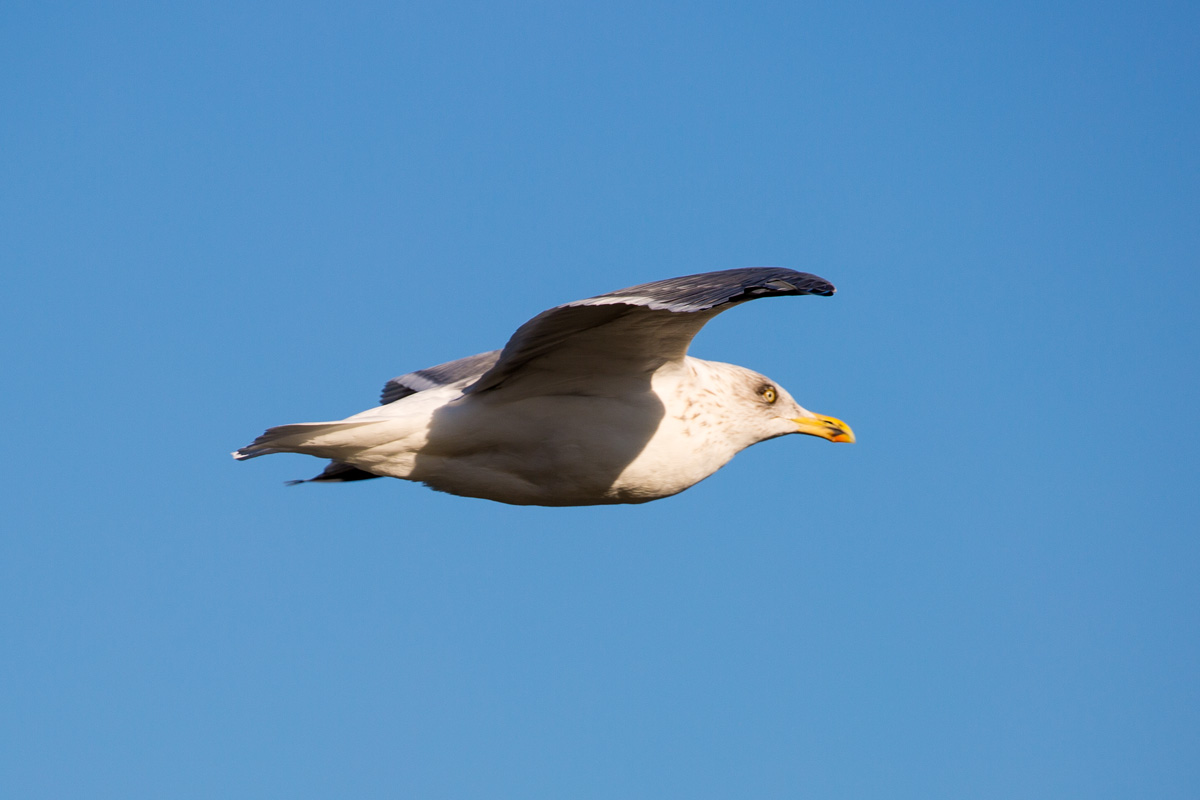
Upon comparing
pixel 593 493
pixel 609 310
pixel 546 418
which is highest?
pixel 609 310

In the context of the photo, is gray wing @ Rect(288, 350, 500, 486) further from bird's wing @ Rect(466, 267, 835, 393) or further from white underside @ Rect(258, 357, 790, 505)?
bird's wing @ Rect(466, 267, 835, 393)

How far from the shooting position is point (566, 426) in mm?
8359

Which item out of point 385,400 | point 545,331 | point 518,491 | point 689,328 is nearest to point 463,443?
point 518,491

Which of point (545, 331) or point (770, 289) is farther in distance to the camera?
point (545, 331)

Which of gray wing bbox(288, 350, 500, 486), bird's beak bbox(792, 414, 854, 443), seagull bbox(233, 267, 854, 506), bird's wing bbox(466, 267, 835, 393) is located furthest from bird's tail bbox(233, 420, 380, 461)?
bird's beak bbox(792, 414, 854, 443)

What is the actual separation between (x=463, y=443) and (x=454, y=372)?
281cm

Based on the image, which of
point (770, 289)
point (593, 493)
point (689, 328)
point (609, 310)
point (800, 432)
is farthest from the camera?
point (800, 432)

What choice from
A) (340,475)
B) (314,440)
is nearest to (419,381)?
(340,475)

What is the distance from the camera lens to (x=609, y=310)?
7160 millimetres

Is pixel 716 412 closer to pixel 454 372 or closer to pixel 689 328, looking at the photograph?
pixel 689 328

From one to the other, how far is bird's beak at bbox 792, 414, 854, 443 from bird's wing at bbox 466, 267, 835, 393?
196cm

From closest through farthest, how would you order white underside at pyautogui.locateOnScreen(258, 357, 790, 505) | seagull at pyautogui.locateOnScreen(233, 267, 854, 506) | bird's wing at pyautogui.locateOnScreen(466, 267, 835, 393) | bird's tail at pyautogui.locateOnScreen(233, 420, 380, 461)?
1. bird's wing at pyautogui.locateOnScreen(466, 267, 835, 393)
2. bird's tail at pyautogui.locateOnScreen(233, 420, 380, 461)
3. seagull at pyautogui.locateOnScreen(233, 267, 854, 506)
4. white underside at pyautogui.locateOnScreen(258, 357, 790, 505)

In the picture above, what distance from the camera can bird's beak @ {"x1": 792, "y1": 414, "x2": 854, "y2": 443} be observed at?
10.0 meters

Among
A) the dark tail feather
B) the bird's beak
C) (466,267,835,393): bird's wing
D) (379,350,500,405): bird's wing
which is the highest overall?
(379,350,500,405): bird's wing
